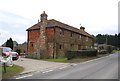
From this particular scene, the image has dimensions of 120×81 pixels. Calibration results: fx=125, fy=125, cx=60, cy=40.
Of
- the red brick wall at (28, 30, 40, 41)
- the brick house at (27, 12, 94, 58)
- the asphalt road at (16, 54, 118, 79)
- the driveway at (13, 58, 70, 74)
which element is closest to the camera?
the asphalt road at (16, 54, 118, 79)

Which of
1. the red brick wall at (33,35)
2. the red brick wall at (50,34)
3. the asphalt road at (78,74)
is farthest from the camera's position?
the red brick wall at (33,35)

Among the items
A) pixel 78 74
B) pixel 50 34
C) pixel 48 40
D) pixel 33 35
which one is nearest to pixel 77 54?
pixel 48 40

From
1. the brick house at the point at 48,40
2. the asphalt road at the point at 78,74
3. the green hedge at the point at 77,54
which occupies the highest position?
the brick house at the point at 48,40

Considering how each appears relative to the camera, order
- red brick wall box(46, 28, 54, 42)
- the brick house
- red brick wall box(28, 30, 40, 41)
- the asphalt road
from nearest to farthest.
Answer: the asphalt road
the brick house
red brick wall box(46, 28, 54, 42)
red brick wall box(28, 30, 40, 41)

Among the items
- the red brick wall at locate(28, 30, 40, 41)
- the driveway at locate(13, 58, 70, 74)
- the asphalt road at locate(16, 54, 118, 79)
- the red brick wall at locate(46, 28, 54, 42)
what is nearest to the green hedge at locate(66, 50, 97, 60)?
the driveway at locate(13, 58, 70, 74)

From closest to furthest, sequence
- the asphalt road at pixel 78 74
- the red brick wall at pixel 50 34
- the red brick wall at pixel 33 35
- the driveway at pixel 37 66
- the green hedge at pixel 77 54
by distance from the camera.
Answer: the asphalt road at pixel 78 74 < the driveway at pixel 37 66 < the green hedge at pixel 77 54 < the red brick wall at pixel 50 34 < the red brick wall at pixel 33 35

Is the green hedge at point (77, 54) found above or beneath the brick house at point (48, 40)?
beneath

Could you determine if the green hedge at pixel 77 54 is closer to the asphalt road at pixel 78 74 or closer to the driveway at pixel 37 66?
the driveway at pixel 37 66

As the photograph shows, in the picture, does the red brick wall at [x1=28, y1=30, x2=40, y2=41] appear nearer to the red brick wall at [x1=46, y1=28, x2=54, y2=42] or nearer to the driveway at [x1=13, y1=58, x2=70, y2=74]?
the red brick wall at [x1=46, y1=28, x2=54, y2=42]

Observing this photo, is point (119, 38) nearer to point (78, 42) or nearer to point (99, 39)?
point (99, 39)

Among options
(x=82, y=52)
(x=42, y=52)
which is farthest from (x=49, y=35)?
(x=82, y=52)

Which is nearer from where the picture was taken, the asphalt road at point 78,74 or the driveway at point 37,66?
the asphalt road at point 78,74

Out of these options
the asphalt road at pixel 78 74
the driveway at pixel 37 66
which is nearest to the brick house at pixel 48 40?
the driveway at pixel 37 66

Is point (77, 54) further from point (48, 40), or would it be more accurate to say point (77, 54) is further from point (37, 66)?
point (37, 66)
